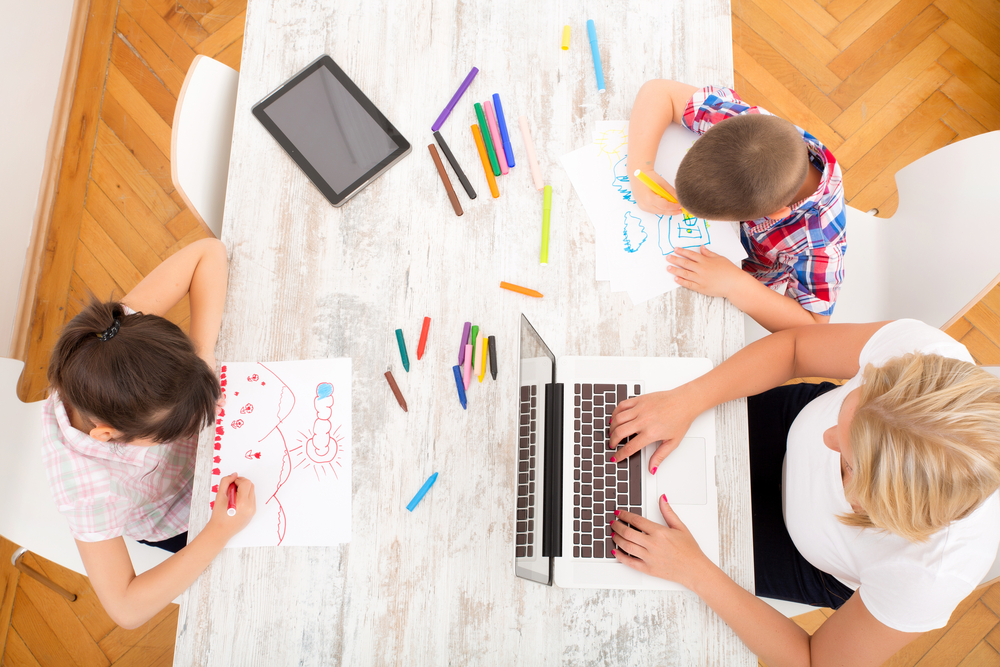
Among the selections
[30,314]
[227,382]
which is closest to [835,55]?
[227,382]

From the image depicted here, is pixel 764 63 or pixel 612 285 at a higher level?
pixel 612 285

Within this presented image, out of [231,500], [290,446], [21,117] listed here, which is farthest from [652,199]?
[21,117]

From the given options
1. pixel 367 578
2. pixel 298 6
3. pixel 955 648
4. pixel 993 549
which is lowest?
pixel 955 648

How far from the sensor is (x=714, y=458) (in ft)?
2.89

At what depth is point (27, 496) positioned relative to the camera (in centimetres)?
112

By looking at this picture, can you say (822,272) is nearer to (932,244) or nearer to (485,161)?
(932,244)

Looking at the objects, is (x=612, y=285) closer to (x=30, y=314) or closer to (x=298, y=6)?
(x=298, y=6)

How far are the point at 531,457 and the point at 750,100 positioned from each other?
1.60 metres

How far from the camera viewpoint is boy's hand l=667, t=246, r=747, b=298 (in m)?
0.94

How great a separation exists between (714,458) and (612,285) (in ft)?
1.09

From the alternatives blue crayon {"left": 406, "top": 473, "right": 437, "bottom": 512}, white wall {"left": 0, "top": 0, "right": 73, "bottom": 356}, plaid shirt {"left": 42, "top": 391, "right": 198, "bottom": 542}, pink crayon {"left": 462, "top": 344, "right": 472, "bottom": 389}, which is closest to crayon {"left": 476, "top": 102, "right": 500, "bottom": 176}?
pink crayon {"left": 462, "top": 344, "right": 472, "bottom": 389}

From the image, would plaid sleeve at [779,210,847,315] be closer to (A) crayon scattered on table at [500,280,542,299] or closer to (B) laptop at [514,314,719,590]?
(B) laptop at [514,314,719,590]

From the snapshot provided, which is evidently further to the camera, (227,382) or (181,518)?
(181,518)

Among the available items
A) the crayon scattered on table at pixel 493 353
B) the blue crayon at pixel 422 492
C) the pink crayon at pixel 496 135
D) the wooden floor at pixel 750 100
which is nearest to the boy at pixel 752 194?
the pink crayon at pixel 496 135
